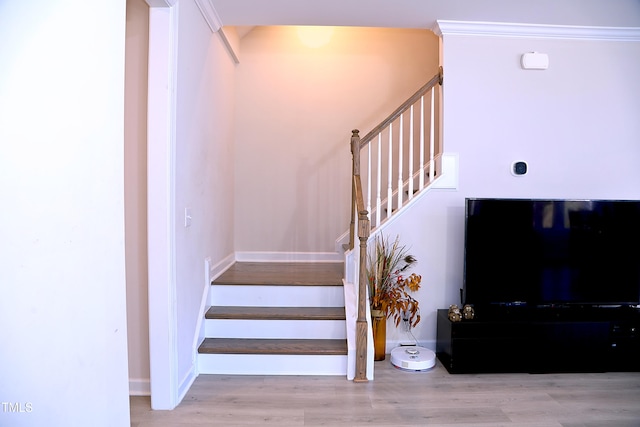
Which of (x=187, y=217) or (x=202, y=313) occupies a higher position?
(x=187, y=217)

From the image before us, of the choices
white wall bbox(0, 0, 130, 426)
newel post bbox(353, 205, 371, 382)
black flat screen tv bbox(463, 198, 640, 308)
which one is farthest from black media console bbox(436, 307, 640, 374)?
white wall bbox(0, 0, 130, 426)

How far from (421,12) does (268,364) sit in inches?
114

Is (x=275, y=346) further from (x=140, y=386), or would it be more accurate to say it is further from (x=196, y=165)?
(x=196, y=165)

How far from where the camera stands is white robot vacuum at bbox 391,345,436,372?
10.6 feet

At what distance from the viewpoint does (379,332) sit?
3400mm

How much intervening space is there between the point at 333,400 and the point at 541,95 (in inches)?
116

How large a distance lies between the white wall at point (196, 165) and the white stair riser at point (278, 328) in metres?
0.20

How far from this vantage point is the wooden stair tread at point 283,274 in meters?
3.61

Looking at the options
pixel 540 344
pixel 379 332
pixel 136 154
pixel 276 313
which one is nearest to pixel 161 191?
pixel 136 154

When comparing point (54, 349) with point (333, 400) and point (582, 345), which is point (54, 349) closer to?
point (333, 400)

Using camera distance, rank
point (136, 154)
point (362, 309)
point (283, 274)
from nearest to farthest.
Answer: point (136, 154)
point (362, 309)
point (283, 274)

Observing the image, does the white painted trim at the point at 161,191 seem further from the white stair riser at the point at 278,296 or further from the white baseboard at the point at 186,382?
the white stair riser at the point at 278,296

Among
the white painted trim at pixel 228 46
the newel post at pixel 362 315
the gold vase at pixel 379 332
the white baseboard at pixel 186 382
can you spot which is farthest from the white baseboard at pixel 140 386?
the white painted trim at pixel 228 46

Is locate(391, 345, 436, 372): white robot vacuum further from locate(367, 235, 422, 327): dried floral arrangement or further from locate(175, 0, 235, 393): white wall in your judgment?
locate(175, 0, 235, 393): white wall
